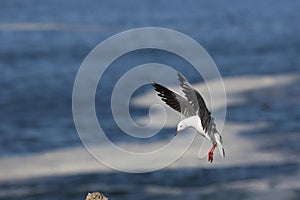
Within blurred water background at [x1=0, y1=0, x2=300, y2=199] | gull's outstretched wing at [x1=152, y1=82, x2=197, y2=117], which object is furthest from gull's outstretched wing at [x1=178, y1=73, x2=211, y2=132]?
blurred water background at [x1=0, y1=0, x2=300, y2=199]

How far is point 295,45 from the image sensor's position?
51.2 metres

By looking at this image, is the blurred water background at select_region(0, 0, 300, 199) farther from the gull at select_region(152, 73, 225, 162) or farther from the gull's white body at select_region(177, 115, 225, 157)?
the gull's white body at select_region(177, 115, 225, 157)

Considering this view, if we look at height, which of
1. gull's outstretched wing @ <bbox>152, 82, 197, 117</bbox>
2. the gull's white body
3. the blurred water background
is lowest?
the gull's white body

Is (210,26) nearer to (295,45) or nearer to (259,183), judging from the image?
(295,45)

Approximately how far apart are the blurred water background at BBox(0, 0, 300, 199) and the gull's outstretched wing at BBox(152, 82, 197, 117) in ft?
51.4

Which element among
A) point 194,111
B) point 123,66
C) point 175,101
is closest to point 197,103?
point 194,111

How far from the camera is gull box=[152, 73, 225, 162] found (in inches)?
258

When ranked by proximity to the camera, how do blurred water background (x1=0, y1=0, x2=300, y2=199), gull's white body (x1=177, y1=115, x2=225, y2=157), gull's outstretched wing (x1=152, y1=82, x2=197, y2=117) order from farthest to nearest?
blurred water background (x1=0, y1=0, x2=300, y2=199)
gull's outstretched wing (x1=152, y1=82, x2=197, y2=117)
gull's white body (x1=177, y1=115, x2=225, y2=157)

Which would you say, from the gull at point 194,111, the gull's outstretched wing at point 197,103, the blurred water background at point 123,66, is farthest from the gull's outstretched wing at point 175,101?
the blurred water background at point 123,66

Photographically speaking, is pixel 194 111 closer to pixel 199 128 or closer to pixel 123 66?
pixel 199 128

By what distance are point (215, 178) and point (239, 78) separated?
16.3 meters

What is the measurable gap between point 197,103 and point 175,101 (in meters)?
0.40

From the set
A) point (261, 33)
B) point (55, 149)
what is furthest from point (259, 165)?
point (261, 33)

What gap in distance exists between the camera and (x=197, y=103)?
21.7 feet
